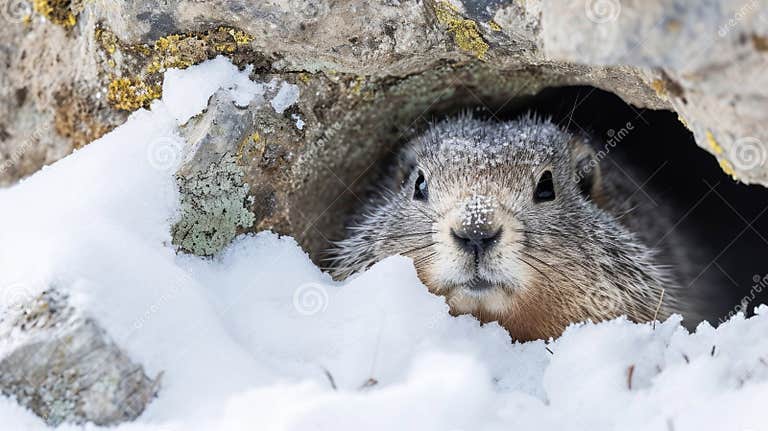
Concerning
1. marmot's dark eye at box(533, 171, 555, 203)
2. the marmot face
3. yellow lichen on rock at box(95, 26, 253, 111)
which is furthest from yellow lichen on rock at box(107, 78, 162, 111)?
marmot's dark eye at box(533, 171, 555, 203)

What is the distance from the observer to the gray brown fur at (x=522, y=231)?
3750mm

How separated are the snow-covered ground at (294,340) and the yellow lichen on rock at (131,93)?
123mm

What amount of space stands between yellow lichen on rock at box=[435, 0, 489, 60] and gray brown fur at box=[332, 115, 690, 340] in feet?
2.18

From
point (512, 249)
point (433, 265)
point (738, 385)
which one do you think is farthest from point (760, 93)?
point (433, 265)

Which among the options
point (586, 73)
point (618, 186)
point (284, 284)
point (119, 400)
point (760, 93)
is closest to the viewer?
point (760, 93)

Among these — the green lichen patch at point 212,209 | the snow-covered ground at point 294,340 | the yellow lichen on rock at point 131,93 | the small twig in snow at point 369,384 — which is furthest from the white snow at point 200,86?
the small twig in snow at point 369,384

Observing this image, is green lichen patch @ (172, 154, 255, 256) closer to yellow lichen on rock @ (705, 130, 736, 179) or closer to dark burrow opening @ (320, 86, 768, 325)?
dark burrow opening @ (320, 86, 768, 325)

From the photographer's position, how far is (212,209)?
379cm

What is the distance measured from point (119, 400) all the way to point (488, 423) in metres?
1.35

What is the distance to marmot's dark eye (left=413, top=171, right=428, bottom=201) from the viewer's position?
457 cm

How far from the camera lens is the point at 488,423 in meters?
2.59

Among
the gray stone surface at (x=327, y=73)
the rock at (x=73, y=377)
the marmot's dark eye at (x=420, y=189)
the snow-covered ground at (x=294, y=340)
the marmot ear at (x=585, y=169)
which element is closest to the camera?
the gray stone surface at (x=327, y=73)

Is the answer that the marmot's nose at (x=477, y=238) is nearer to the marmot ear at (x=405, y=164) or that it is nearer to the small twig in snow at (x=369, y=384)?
the small twig in snow at (x=369, y=384)

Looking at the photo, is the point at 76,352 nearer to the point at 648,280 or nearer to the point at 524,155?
the point at 524,155
